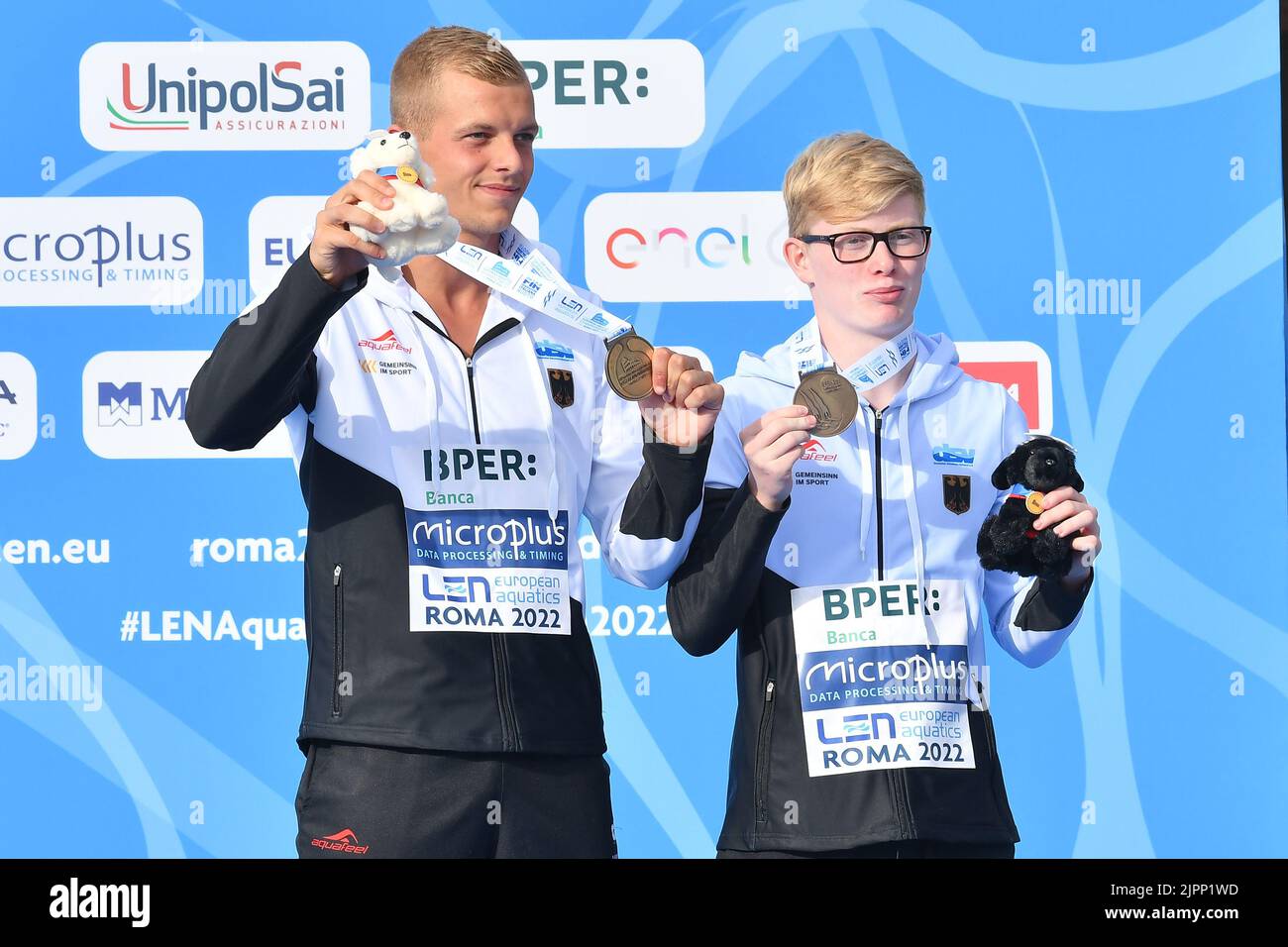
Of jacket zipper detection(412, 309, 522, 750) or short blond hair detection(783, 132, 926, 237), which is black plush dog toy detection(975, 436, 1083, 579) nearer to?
short blond hair detection(783, 132, 926, 237)

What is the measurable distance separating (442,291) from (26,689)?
1453 mm

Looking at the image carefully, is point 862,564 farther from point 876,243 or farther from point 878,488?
point 876,243

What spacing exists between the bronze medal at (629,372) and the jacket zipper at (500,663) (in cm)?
27

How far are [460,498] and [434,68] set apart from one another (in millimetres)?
738

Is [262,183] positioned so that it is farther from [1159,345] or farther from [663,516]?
[1159,345]

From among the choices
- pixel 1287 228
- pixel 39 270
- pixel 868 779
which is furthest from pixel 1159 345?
pixel 39 270

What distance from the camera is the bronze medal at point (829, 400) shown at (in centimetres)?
273

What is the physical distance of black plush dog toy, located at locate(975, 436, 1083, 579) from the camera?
272 centimetres

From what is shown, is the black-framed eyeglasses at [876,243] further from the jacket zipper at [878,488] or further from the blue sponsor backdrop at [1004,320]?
the blue sponsor backdrop at [1004,320]

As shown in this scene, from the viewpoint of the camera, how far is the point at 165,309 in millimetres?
3621

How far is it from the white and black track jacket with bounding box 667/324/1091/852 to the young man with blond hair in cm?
13

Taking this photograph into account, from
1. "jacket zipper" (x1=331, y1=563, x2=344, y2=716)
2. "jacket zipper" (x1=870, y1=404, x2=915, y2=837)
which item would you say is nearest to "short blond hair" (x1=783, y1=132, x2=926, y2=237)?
"jacket zipper" (x1=870, y1=404, x2=915, y2=837)

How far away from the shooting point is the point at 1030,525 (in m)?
2.73

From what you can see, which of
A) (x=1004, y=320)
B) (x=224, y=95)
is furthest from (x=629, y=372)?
(x=224, y=95)
